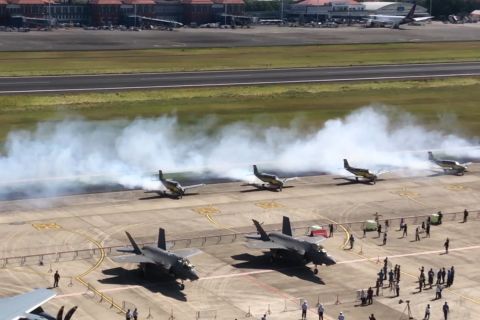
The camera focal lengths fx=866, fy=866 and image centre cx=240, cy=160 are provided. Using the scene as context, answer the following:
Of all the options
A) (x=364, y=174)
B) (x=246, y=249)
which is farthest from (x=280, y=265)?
(x=364, y=174)

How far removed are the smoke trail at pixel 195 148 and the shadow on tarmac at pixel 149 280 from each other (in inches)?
1178

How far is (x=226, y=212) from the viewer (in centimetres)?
9638

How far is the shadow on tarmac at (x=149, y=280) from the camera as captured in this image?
7169cm

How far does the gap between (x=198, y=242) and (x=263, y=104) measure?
75.7m

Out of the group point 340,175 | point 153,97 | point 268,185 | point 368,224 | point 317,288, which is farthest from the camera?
point 153,97

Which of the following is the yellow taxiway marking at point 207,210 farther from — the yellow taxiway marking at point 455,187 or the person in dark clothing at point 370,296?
the yellow taxiway marking at point 455,187

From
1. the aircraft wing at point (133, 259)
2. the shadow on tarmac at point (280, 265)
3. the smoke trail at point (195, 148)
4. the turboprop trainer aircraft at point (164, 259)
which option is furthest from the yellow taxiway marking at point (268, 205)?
the aircraft wing at point (133, 259)

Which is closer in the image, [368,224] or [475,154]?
[368,224]

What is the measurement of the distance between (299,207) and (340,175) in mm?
18159

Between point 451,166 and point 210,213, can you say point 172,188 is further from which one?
point 451,166

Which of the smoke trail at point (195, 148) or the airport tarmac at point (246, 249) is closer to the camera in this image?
the airport tarmac at point (246, 249)

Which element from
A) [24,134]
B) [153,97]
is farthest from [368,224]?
[153,97]

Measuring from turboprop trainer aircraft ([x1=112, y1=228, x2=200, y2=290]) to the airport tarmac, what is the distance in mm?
1416

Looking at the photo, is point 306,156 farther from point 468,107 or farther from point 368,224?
point 468,107
